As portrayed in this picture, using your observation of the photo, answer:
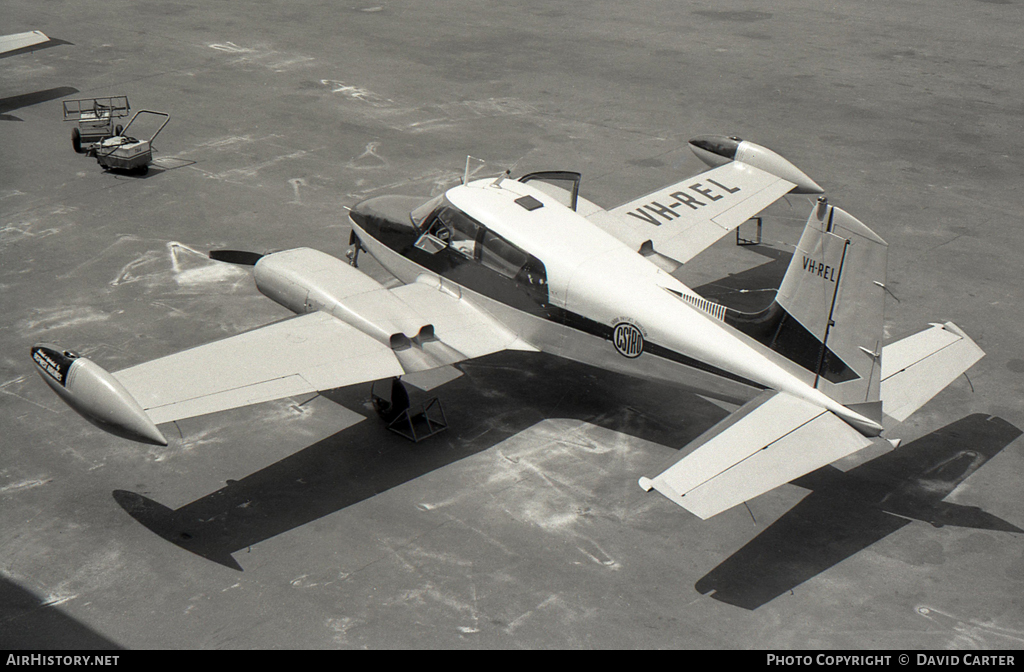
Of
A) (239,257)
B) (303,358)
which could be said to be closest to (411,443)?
(303,358)

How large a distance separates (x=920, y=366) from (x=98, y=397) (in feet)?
35.1

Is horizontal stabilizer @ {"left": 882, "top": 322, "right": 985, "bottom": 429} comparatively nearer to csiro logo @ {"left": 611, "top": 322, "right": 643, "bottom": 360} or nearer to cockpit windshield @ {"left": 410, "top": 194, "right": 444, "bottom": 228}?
csiro logo @ {"left": 611, "top": 322, "right": 643, "bottom": 360}

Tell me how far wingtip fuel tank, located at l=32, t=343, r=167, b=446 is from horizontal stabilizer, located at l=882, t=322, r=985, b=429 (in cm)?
918

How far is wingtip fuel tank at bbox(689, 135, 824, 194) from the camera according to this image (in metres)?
19.7

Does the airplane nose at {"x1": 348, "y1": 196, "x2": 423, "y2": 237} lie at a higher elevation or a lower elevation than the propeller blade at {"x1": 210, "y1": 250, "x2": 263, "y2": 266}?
higher

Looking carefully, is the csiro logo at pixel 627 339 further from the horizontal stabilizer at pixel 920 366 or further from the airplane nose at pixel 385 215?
the airplane nose at pixel 385 215

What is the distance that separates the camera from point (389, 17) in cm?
4003

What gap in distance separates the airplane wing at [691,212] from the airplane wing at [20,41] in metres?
22.7

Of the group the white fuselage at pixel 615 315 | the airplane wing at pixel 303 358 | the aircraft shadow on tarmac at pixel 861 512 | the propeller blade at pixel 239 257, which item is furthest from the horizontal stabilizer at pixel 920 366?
the propeller blade at pixel 239 257

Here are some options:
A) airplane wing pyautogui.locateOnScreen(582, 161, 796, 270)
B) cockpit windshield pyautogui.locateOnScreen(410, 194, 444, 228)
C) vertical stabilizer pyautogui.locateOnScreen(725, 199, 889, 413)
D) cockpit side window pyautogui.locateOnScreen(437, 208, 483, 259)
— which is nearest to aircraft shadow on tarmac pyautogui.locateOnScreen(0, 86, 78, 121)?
cockpit windshield pyautogui.locateOnScreen(410, 194, 444, 228)

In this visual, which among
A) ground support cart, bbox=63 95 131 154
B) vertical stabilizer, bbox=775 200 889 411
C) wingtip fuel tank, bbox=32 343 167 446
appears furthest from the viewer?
ground support cart, bbox=63 95 131 154
